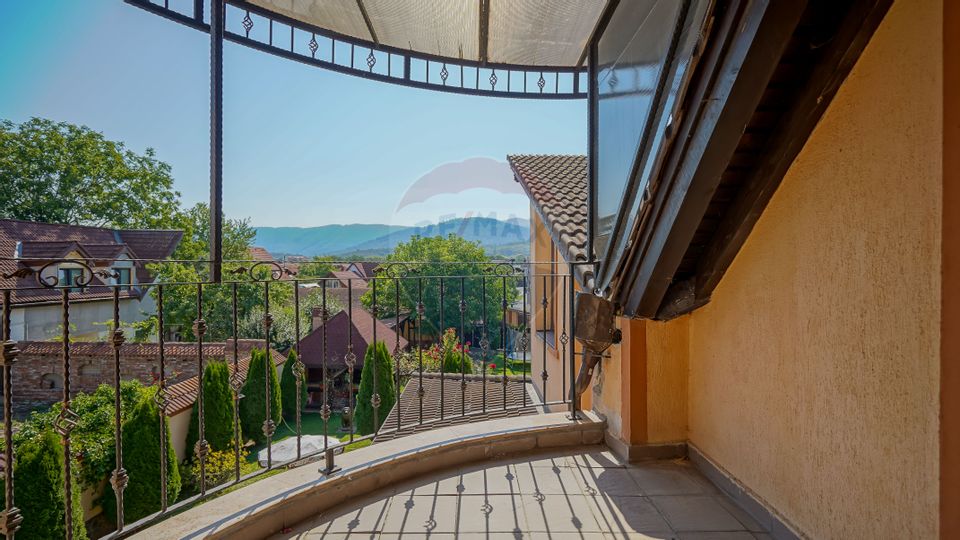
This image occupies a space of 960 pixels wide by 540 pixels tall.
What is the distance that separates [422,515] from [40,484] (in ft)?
16.3

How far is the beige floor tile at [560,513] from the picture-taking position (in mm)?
1884

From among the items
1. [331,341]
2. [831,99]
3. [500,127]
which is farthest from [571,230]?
[331,341]

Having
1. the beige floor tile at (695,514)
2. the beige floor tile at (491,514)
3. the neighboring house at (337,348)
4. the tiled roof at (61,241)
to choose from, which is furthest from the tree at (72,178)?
the beige floor tile at (695,514)

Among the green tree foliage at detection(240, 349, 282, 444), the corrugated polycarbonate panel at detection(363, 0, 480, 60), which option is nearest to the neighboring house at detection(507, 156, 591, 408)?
the corrugated polycarbonate panel at detection(363, 0, 480, 60)

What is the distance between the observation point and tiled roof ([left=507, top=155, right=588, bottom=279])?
13.2ft

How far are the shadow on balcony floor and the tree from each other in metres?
18.1

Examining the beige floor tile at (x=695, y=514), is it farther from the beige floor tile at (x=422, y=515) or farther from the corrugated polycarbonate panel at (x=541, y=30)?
the corrugated polycarbonate panel at (x=541, y=30)

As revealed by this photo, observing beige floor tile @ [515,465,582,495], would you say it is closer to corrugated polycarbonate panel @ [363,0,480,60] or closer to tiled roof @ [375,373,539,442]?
tiled roof @ [375,373,539,442]

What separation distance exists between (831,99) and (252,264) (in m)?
2.43

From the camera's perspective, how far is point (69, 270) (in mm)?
1544

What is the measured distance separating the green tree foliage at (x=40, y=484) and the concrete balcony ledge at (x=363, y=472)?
139 inches

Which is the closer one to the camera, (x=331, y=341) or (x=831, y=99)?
(x=831, y=99)

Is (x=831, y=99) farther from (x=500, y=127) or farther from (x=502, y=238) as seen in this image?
(x=502, y=238)

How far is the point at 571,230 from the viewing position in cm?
429
